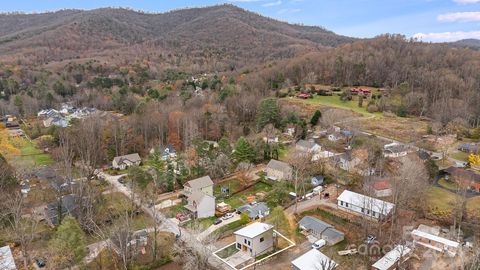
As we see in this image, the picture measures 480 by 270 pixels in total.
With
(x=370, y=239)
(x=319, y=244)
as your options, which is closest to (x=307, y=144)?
(x=370, y=239)

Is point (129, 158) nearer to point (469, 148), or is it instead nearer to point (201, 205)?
point (201, 205)

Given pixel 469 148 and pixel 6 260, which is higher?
pixel 469 148

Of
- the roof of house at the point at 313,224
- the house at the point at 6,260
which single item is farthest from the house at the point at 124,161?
the roof of house at the point at 313,224

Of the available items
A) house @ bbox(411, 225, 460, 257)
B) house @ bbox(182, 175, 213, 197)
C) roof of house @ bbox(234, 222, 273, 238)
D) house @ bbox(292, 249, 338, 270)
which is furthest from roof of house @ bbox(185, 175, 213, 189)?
house @ bbox(411, 225, 460, 257)

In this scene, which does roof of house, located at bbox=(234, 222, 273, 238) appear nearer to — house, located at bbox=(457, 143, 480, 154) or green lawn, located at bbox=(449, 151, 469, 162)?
green lawn, located at bbox=(449, 151, 469, 162)

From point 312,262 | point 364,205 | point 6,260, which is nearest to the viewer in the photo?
point 312,262

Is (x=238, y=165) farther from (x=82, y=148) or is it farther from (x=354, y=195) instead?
(x=82, y=148)
